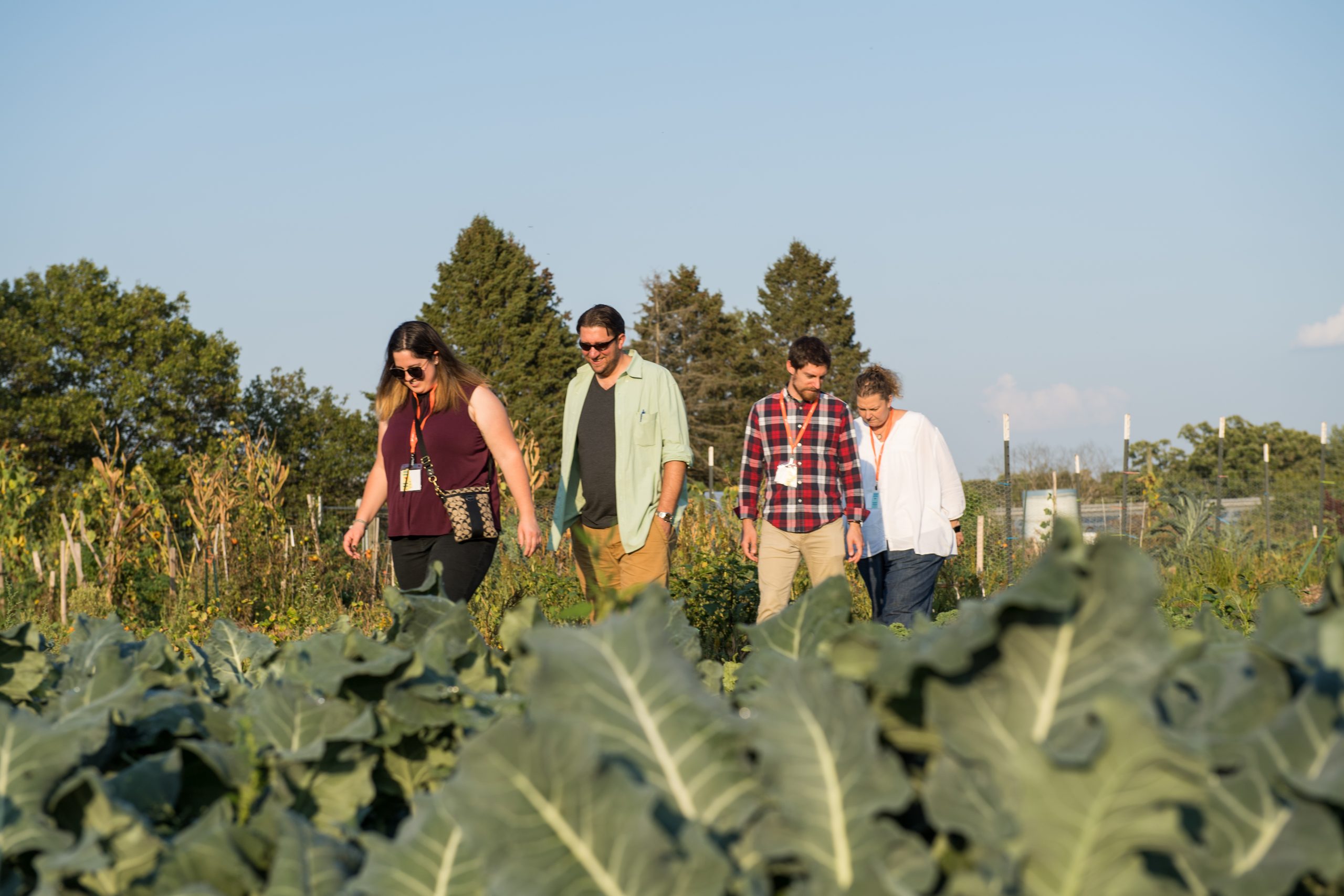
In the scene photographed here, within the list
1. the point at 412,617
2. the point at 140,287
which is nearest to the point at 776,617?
the point at 412,617

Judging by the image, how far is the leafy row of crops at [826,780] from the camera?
0.72 meters

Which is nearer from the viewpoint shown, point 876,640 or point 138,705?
point 876,640

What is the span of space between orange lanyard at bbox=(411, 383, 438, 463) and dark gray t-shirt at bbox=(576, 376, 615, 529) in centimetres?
104

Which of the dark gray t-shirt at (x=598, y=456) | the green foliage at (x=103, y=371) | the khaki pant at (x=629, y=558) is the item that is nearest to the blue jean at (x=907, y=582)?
the khaki pant at (x=629, y=558)

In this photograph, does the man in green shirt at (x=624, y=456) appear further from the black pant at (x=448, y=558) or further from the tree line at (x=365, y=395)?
the tree line at (x=365, y=395)

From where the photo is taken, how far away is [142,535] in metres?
10.2

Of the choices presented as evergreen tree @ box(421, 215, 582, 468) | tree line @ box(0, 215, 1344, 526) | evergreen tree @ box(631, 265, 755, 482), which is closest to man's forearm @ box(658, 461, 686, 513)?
tree line @ box(0, 215, 1344, 526)

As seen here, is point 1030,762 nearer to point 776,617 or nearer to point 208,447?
point 776,617

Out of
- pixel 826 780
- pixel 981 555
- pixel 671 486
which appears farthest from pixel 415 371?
pixel 981 555

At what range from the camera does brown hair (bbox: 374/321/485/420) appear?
4707 millimetres

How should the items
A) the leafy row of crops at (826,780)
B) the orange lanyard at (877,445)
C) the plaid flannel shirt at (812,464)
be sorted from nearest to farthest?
1. the leafy row of crops at (826,780)
2. the plaid flannel shirt at (812,464)
3. the orange lanyard at (877,445)

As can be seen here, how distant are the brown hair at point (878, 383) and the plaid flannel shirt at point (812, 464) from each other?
406 mm

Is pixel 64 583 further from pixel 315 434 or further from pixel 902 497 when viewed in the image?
pixel 315 434

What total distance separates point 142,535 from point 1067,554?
35.7ft
